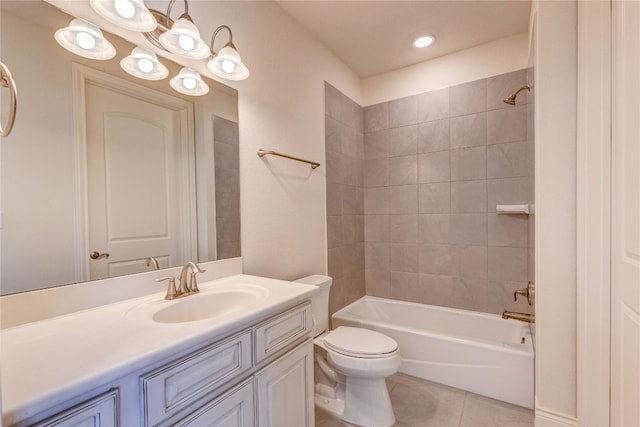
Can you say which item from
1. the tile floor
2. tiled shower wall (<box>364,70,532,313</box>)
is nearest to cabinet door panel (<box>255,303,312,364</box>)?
the tile floor

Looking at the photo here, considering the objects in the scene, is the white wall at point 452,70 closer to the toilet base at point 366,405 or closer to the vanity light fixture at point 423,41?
the vanity light fixture at point 423,41

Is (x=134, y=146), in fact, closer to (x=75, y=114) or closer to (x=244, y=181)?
(x=75, y=114)

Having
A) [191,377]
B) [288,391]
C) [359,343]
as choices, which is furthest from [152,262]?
[359,343]

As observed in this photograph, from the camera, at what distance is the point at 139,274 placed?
3.70 ft

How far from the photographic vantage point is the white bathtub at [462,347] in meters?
1.72

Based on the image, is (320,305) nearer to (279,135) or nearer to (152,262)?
(152,262)

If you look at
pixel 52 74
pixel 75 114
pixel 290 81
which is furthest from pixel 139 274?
pixel 290 81

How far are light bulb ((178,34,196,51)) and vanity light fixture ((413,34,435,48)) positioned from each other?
1.75m

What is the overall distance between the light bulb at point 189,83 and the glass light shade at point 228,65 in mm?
111

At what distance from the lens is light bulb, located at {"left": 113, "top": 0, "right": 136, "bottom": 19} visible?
1.01m

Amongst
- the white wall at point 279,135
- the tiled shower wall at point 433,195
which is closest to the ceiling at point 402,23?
the white wall at point 279,135

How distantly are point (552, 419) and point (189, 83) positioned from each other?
2407 mm

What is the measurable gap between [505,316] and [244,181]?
6.62 feet

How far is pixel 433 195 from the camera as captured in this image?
8.28 ft
